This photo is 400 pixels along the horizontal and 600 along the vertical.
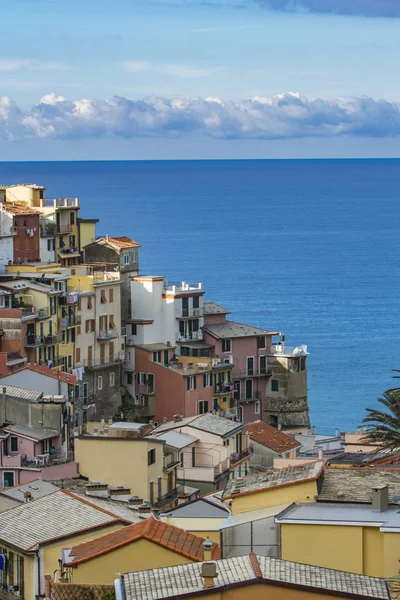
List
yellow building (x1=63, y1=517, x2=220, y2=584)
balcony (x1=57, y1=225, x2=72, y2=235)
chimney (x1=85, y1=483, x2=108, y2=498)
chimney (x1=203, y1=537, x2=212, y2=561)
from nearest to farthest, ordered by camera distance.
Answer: chimney (x1=203, y1=537, x2=212, y2=561)
yellow building (x1=63, y1=517, x2=220, y2=584)
chimney (x1=85, y1=483, x2=108, y2=498)
balcony (x1=57, y1=225, x2=72, y2=235)

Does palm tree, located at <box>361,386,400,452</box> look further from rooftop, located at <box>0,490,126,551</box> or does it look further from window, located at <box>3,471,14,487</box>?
rooftop, located at <box>0,490,126,551</box>

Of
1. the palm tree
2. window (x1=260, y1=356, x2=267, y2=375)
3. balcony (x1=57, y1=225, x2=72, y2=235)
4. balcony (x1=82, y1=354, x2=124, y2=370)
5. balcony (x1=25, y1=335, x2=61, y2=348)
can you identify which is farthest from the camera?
balcony (x1=57, y1=225, x2=72, y2=235)

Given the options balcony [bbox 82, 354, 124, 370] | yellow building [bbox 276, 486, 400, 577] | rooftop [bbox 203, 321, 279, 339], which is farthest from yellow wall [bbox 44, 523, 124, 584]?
rooftop [bbox 203, 321, 279, 339]

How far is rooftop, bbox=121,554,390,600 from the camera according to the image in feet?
57.2

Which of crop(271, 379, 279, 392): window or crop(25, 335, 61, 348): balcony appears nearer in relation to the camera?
crop(25, 335, 61, 348): balcony

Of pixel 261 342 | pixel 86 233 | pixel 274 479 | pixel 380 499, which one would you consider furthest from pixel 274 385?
pixel 380 499

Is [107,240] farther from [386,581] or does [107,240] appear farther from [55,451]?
[386,581]

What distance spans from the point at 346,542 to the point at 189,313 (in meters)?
57.5

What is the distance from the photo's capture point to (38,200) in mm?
85875

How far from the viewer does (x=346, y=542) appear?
20.8 meters

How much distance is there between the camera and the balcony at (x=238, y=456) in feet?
180

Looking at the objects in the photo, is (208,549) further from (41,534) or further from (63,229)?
(63,229)

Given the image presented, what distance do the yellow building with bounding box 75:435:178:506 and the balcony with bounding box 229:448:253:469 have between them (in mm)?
8830

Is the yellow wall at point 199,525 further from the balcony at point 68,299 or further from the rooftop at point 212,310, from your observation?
the rooftop at point 212,310
